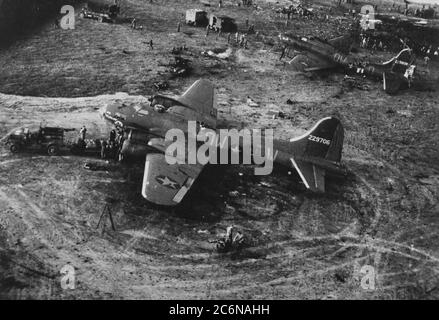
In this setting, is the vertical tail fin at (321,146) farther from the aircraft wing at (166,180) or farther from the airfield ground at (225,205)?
the aircraft wing at (166,180)

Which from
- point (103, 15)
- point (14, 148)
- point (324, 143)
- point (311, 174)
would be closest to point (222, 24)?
point (103, 15)

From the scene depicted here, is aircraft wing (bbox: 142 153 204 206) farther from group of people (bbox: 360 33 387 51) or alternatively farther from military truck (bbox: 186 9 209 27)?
group of people (bbox: 360 33 387 51)

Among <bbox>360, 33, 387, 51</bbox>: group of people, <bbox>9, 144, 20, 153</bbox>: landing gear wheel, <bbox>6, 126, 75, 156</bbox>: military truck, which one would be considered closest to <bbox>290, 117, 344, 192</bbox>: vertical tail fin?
<bbox>6, 126, 75, 156</bbox>: military truck

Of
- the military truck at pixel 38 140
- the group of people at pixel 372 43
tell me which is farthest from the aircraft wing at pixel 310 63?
the military truck at pixel 38 140

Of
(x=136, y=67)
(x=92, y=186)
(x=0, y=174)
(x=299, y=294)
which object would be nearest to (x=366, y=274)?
(x=299, y=294)

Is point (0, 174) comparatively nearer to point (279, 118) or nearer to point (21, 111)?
point (21, 111)

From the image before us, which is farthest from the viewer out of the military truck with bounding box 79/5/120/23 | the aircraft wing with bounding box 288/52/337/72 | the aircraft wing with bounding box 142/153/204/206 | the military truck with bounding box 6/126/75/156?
the military truck with bounding box 79/5/120/23
